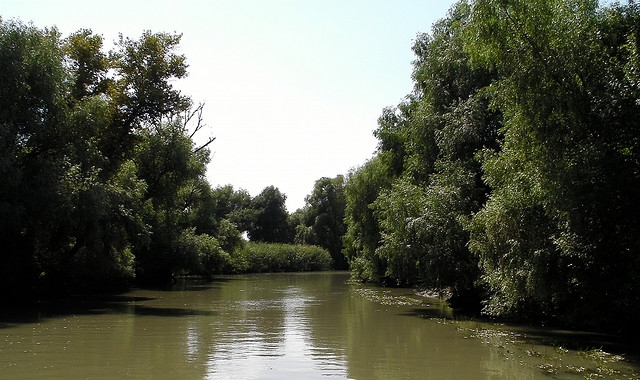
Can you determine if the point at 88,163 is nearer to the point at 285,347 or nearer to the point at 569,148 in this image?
the point at 285,347

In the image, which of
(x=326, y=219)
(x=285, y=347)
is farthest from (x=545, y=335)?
(x=326, y=219)

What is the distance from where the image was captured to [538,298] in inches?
666

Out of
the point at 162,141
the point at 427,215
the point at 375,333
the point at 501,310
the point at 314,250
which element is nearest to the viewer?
the point at 375,333

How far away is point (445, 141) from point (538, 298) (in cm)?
943

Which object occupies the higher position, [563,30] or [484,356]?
[563,30]

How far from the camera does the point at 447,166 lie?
2442cm

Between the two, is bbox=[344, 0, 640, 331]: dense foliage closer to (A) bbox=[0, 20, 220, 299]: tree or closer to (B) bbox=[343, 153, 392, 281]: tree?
(A) bbox=[0, 20, 220, 299]: tree

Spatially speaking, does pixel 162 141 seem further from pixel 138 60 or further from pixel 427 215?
pixel 427 215

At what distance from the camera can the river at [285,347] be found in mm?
12055

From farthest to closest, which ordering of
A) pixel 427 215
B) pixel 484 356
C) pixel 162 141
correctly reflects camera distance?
pixel 162 141 → pixel 427 215 → pixel 484 356

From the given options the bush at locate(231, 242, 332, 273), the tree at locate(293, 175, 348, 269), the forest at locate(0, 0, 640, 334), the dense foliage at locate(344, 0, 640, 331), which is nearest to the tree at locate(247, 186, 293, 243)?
the tree at locate(293, 175, 348, 269)

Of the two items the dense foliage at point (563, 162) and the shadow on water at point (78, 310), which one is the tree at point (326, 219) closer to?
the shadow on water at point (78, 310)

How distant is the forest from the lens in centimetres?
1516

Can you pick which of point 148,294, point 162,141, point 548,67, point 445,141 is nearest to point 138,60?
point 162,141
